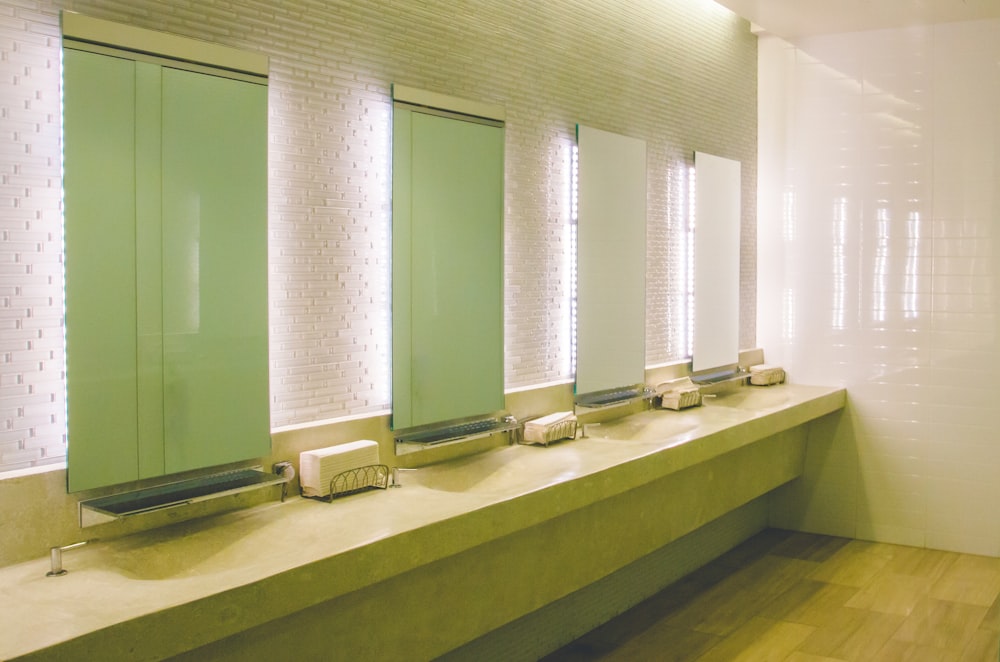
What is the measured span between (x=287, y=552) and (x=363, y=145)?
1.48m

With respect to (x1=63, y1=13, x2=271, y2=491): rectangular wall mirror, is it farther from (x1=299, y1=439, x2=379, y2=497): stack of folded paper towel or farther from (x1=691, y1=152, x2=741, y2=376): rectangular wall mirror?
(x1=691, y1=152, x2=741, y2=376): rectangular wall mirror

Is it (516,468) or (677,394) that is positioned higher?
(677,394)

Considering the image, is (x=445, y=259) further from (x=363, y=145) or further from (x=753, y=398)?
(x=753, y=398)

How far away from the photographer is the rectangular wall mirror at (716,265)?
5188 millimetres

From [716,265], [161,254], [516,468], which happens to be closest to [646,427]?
[516,468]

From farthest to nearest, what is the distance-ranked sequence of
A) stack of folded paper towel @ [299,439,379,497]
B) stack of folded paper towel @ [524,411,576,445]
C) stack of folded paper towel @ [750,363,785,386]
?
stack of folded paper towel @ [750,363,785,386] → stack of folded paper towel @ [524,411,576,445] → stack of folded paper towel @ [299,439,379,497]

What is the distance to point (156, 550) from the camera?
236 cm

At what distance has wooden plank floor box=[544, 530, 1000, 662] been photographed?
3928 mm

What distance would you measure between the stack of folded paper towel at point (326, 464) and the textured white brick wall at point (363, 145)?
0.57 feet

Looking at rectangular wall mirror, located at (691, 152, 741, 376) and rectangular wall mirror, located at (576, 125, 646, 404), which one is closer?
rectangular wall mirror, located at (576, 125, 646, 404)

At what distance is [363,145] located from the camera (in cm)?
316

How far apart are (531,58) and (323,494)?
2115 mm

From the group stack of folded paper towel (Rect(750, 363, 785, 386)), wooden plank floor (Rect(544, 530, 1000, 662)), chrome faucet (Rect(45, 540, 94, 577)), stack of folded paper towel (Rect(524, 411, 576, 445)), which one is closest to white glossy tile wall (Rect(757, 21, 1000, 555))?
stack of folded paper towel (Rect(750, 363, 785, 386))

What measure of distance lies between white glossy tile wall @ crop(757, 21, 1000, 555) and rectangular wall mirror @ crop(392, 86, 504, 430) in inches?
111
